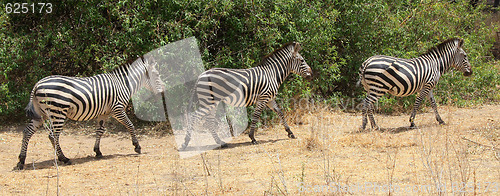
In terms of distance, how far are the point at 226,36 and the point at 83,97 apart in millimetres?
4197

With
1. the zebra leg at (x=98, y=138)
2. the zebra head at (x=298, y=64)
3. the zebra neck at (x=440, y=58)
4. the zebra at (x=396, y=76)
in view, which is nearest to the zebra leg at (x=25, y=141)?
the zebra leg at (x=98, y=138)

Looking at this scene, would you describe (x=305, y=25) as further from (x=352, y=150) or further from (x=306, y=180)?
(x=306, y=180)

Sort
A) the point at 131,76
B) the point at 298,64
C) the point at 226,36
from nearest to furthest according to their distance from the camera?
the point at 131,76, the point at 298,64, the point at 226,36

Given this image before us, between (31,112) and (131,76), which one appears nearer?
(31,112)

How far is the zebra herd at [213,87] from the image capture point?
681cm

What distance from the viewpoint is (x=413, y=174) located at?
549 cm

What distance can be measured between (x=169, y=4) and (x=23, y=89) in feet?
13.0

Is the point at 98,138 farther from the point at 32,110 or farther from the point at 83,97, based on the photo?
the point at 32,110

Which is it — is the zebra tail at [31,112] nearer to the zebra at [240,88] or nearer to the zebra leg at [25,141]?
the zebra leg at [25,141]

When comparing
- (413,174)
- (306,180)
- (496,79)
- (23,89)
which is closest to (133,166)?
(306,180)

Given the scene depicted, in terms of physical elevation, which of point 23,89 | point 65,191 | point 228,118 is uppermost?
point 23,89

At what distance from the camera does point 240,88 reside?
8234mm

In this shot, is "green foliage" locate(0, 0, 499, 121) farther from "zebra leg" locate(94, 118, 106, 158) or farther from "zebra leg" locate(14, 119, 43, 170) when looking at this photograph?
"zebra leg" locate(14, 119, 43, 170)

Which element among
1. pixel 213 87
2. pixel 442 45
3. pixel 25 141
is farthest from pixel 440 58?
pixel 25 141
